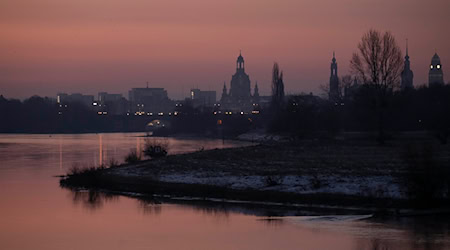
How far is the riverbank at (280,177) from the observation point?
109ft

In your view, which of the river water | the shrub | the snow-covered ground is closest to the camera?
the river water

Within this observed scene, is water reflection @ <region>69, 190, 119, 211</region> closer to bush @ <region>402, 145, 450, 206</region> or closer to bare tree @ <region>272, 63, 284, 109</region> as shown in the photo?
bush @ <region>402, 145, 450, 206</region>

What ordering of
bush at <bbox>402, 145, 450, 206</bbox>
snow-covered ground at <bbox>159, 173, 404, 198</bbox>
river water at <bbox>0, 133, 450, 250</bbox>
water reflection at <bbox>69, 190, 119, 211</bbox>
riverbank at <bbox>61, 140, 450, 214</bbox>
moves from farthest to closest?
1. water reflection at <bbox>69, 190, 119, 211</bbox>
2. snow-covered ground at <bbox>159, 173, 404, 198</bbox>
3. riverbank at <bbox>61, 140, 450, 214</bbox>
4. bush at <bbox>402, 145, 450, 206</bbox>
5. river water at <bbox>0, 133, 450, 250</bbox>

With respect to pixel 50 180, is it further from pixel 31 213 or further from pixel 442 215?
pixel 442 215

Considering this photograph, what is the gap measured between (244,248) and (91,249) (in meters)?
4.79

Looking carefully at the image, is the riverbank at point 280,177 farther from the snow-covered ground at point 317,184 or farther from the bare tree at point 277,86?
the bare tree at point 277,86

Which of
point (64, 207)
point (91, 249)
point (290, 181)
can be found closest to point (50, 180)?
point (64, 207)

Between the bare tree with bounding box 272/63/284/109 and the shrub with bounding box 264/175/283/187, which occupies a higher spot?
the bare tree with bounding box 272/63/284/109

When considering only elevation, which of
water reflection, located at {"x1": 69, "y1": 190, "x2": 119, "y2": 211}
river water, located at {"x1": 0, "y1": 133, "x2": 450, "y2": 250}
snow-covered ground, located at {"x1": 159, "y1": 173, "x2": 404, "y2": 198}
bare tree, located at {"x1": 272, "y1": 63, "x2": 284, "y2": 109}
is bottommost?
river water, located at {"x1": 0, "y1": 133, "x2": 450, "y2": 250}

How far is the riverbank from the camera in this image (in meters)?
33.1

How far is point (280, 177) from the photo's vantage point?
37.8 metres

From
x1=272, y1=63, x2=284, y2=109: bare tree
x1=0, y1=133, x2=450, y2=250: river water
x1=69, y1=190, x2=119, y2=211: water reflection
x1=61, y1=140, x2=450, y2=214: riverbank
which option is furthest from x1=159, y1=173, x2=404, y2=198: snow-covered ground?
x1=272, y1=63, x2=284, y2=109: bare tree

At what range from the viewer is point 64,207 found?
3409 cm

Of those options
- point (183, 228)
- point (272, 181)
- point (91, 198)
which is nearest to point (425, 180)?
point (272, 181)
